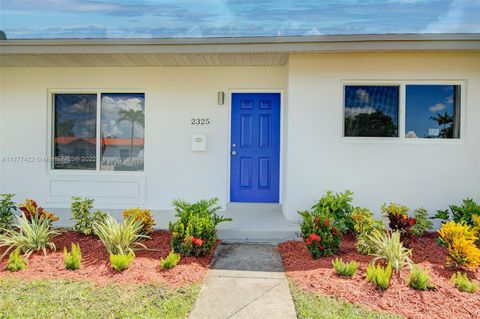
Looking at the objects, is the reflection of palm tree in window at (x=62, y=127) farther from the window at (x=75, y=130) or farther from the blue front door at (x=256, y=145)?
the blue front door at (x=256, y=145)

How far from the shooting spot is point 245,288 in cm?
306

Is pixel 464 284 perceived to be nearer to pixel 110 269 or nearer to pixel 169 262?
pixel 169 262

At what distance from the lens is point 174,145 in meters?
5.94

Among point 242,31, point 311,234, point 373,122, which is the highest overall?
point 242,31

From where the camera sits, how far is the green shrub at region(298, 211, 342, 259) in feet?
12.1

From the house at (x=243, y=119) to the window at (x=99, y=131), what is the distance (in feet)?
0.07

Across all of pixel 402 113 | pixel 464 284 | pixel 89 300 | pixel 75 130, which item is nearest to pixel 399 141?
pixel 402 113

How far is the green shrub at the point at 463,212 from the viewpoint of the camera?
4375 mm

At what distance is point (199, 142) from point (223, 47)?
1884 millimetres

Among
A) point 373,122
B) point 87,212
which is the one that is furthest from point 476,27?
point 87,212

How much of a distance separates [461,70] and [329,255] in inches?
151

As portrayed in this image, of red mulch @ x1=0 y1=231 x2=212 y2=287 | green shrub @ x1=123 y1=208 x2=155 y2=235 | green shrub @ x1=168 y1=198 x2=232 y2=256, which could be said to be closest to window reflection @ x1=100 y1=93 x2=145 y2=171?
green shrub @ x1=123 y1=208 x2=155 y2=235

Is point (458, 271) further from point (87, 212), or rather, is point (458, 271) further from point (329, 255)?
point (87, 212)

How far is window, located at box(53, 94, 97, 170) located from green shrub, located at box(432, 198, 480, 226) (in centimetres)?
628
